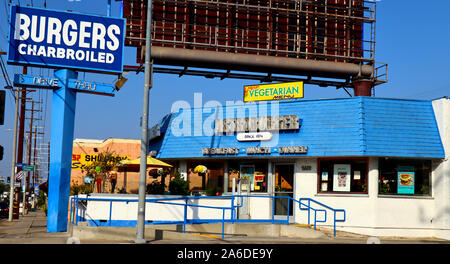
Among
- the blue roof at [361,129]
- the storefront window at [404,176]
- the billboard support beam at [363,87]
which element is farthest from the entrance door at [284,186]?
the billboard support beam at [363,87]

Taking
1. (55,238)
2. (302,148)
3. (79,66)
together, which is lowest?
(55,238)

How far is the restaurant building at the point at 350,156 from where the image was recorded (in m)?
22.0

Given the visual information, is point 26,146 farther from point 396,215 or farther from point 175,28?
point 396,215

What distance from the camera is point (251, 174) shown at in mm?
25484

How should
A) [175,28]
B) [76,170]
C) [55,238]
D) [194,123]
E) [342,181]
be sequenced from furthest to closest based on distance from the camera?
[76,170]
[175,28]
[194,123]
[342,181]
[55,238]

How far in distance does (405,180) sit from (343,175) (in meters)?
2.57

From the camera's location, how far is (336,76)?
32.7m

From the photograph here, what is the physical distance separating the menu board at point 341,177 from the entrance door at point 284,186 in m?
2.11

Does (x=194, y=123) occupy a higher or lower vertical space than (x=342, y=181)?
higher

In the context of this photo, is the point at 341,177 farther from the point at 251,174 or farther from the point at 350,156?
the point at 251,174

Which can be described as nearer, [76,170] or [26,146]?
[76,170]

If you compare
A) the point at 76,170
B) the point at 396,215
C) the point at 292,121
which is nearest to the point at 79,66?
the point at 292,121

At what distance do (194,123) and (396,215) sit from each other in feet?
33.3
